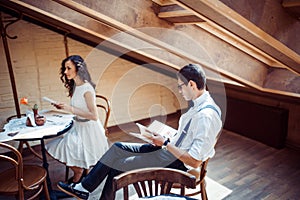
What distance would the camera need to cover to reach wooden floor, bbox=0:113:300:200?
8.87 feet

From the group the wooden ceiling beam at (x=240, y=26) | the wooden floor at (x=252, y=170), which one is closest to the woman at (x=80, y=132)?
the wooden floor at (x=252, y=170)

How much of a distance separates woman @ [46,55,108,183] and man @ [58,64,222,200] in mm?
273

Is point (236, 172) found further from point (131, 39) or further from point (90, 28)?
point (90, 28)

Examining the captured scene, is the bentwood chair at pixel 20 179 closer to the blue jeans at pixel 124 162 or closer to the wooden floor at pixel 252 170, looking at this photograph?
the blue jeans at pixel 124 162

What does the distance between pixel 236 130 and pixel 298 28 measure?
2708 millimetres

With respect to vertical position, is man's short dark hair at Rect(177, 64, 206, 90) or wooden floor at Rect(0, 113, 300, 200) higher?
man's short dark hair at Rect(177, 64, 206, 90)

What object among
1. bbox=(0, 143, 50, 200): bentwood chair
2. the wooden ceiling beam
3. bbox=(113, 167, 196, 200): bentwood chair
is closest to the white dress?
bbox=(0, 143, 50, 200): bentwood chair

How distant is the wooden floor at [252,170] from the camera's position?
2.71 meters

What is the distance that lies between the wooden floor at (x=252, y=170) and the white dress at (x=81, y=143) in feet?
1.95

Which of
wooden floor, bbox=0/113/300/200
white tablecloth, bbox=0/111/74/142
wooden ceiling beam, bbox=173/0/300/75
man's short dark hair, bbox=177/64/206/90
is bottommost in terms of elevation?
wooden floor, bbox=0/113/300/200

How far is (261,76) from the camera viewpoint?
2.46 metres

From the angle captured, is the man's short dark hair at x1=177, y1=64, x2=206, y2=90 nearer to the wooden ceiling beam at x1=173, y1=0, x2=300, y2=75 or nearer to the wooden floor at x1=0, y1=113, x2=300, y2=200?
the wooden ceiling beam at x1=173, y1=0, x2=300, y2=75

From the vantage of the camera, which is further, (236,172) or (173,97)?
(173,97)

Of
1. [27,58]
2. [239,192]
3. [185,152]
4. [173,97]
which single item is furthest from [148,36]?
[173,97]
